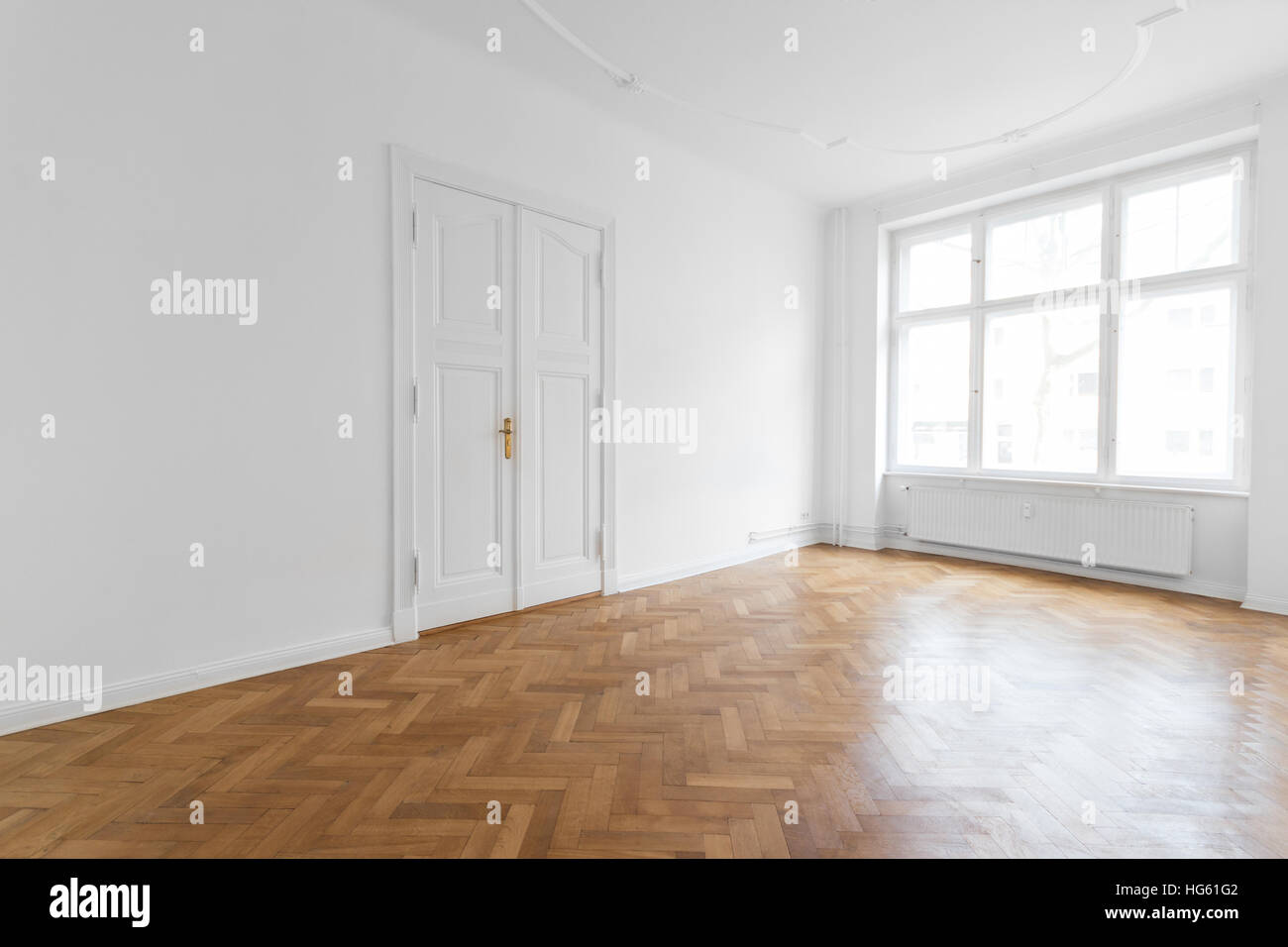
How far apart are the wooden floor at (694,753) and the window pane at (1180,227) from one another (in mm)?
2478

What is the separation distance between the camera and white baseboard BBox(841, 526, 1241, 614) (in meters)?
4.41

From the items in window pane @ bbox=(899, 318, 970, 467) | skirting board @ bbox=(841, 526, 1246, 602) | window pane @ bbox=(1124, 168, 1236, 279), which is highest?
window pane @ bbox=(1124, 168, 1236, 279)

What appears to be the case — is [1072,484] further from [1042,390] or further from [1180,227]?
[1180,227]

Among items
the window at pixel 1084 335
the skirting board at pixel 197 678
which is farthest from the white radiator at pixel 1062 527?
the skirting board at pixel 197 678

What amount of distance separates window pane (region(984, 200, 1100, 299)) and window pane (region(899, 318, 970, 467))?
0.49 m

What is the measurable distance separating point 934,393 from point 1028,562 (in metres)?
1.61

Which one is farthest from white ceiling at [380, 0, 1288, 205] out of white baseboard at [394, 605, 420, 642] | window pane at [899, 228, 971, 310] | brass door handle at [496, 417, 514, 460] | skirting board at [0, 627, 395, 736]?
skirting board at [0, 627, 395, 736]

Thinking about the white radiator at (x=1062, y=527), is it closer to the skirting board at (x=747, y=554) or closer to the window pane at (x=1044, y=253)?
the skirting board at (x=747, y=554)

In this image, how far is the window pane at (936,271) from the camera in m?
5.73

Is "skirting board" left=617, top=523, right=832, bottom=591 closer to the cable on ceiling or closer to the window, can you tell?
the window

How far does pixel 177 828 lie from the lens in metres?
1.78

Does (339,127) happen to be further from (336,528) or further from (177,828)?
(177,828)

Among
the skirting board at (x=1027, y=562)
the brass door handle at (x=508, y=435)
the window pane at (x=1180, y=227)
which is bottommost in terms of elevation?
the skirting board at (x=1027, y=562)
